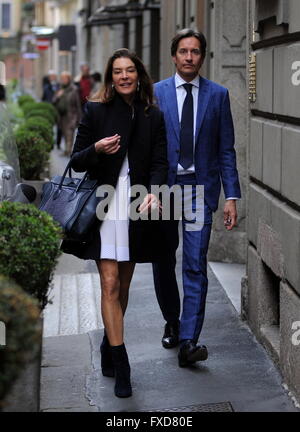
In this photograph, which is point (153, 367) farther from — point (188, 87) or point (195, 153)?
point (188, 87)

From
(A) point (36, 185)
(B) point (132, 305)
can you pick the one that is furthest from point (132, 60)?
(A) point (36, 185)

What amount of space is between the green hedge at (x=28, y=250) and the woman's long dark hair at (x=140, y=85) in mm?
987

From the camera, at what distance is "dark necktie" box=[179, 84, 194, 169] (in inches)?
268

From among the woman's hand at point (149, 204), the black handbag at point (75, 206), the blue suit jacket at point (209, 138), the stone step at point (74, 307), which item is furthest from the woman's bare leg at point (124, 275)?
the stone step at point (74, 307)

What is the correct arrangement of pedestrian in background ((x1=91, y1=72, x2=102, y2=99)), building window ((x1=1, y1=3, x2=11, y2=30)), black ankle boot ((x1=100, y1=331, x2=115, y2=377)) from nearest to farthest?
1. black ankle boot ((x1=100, y1=331, x2=115, y2=377))
2. pedestrian in background ((x1=91, y1=72, x2=102, y2=99))
3. building window ((x1=1, y1=3, x2=11, y2=30))

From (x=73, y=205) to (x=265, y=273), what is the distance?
1830 millimetres

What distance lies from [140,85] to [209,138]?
2.48ft

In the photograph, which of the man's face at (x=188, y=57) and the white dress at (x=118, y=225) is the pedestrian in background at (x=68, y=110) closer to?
the man's face at (x=188, y=57)

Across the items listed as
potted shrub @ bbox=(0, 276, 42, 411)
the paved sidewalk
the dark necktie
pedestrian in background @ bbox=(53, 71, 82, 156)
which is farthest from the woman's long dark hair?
pedestrian in background @ bbox=(53, 71, 82, 156)

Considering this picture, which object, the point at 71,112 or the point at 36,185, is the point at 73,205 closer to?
the point at 36,185

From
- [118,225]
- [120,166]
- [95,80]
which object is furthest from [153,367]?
[95,80]

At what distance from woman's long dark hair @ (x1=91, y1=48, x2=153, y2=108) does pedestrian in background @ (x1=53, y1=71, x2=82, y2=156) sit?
62.9 feet

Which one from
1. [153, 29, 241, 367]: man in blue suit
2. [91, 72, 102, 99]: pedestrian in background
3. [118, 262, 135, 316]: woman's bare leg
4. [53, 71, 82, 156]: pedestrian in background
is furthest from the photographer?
[91, 72, 102, 99]: pedestrian in background

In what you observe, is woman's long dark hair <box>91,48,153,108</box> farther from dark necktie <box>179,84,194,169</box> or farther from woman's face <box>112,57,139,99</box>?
dark necktie <box>179,84,194,169</box>
